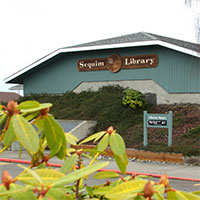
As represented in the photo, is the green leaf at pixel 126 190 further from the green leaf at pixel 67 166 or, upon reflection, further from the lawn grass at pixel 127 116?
the lawn grass at pixel 127 116

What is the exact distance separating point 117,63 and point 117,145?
17471 mm

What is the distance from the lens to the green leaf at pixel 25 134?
0.93 metres

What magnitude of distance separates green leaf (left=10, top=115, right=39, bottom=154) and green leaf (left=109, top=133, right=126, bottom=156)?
394 millimetres

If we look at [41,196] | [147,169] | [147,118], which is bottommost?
[147,169]

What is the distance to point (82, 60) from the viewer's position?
64.9 ft

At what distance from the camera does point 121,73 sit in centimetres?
1838

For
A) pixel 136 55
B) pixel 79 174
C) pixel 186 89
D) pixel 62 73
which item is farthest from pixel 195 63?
pixel 79 174

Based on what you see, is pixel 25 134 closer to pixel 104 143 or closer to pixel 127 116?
pixel 104 143

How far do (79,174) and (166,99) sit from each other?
54.6 ft

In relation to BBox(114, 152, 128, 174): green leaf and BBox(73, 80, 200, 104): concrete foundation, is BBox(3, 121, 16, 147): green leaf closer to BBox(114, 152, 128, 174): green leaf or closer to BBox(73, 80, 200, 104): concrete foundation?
BBox(114, 152, 128, 174): green leaf

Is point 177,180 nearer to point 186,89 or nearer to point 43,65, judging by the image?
point 186,89

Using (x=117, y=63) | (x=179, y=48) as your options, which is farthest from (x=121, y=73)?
(x=179, y=48)

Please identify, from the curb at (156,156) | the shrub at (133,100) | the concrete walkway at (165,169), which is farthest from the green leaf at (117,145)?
the shrub at (133,100)

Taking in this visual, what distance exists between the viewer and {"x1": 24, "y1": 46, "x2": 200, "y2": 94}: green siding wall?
55.2 feet
